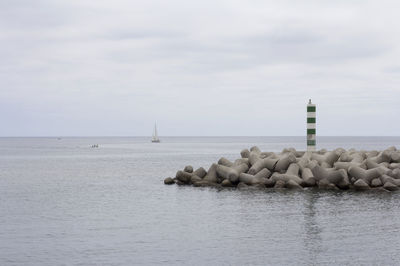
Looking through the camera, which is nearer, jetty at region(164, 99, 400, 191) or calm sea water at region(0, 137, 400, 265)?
calm sea water at region(0, 137, 400, 265)

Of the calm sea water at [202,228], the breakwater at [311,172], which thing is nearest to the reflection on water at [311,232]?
the calm sea water at [202,228]

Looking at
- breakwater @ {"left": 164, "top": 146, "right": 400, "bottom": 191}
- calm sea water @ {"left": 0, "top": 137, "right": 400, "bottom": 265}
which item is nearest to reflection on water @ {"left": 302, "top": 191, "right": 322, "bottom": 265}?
calm sea water @ {"left": 0, "top": 137, "right": 400, "bottom": 265}

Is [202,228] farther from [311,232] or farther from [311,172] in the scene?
[311,172]

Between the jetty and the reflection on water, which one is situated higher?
the jetty

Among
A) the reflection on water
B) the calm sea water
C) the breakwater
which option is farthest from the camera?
the breakwater

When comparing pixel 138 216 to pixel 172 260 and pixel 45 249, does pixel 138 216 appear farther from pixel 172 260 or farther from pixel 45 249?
pixel 172 260

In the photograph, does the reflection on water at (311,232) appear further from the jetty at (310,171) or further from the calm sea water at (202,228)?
the jetty at (310,171)

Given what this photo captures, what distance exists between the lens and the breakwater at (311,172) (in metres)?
22.8

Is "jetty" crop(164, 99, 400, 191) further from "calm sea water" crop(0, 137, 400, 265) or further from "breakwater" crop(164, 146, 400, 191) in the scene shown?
"calm sea water" crop(0, 137, 400, 265)

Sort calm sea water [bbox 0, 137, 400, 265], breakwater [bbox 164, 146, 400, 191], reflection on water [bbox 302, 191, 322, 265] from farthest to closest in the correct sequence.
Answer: breakwater [bbox 164, 146, 400, 191] → reflection on water [bbox 302, 191, 322, 265] → calm sea water [bbox 0, 137, 400, 265]

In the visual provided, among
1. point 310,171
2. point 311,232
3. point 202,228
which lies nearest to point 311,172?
point 310,171

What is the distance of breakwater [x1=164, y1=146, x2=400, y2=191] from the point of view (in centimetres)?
2278

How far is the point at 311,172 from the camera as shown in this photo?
23.9 metres

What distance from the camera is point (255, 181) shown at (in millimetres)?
24312
